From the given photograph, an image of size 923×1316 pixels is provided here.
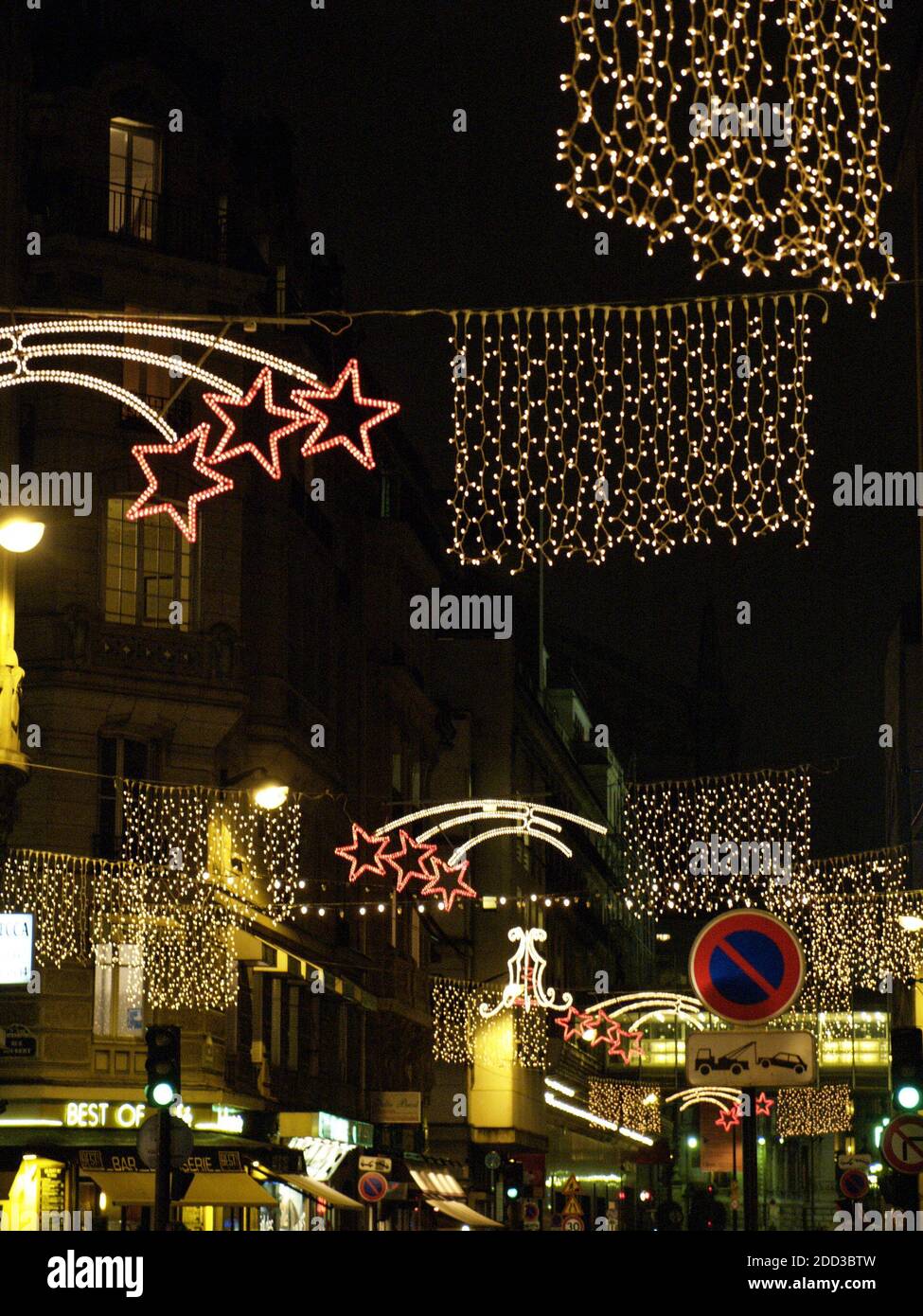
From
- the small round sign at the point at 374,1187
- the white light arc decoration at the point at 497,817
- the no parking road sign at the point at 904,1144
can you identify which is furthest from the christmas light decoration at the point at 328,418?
the small round sign at the point at 374,1187

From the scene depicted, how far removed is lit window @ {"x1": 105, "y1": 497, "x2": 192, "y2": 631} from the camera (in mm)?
36188

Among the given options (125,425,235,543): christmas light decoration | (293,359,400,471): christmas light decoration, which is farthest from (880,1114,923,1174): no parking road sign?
(293,359,400,471): christmas light decoration

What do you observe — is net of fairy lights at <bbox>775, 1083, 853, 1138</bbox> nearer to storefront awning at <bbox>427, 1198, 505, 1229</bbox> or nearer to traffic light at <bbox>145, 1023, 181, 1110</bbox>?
storefront awning at <bbox>427, 1198, 505, 1229</bbox>

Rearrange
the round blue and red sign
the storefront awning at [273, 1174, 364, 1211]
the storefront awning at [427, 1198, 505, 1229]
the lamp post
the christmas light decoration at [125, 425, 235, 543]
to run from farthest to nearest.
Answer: the storefront awning at [427, 1198, 505, 1229], the storefront awning at [273, 1174, 364, 1211], the lamp post, the christmas light decoration at [125, 425, 235, 543], the round blue and red sign

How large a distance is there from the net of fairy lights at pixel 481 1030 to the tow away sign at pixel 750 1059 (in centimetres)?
4220

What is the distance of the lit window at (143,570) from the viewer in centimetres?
3619

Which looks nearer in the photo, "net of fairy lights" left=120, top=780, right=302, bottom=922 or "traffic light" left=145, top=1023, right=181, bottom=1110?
"traffic light" left=145, top=1023, right=181, bottom=1110

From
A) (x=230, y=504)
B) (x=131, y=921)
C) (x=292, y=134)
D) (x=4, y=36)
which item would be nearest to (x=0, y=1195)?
(x=131, y=921)

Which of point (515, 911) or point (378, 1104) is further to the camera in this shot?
point (515, 911)

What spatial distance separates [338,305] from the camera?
48719 millimetres

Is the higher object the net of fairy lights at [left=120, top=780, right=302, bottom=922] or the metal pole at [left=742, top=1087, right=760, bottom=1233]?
the net of fairy lights at [left=120, top=780, right=302, bottom=922]

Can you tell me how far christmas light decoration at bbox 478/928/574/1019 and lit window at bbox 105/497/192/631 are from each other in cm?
1038
